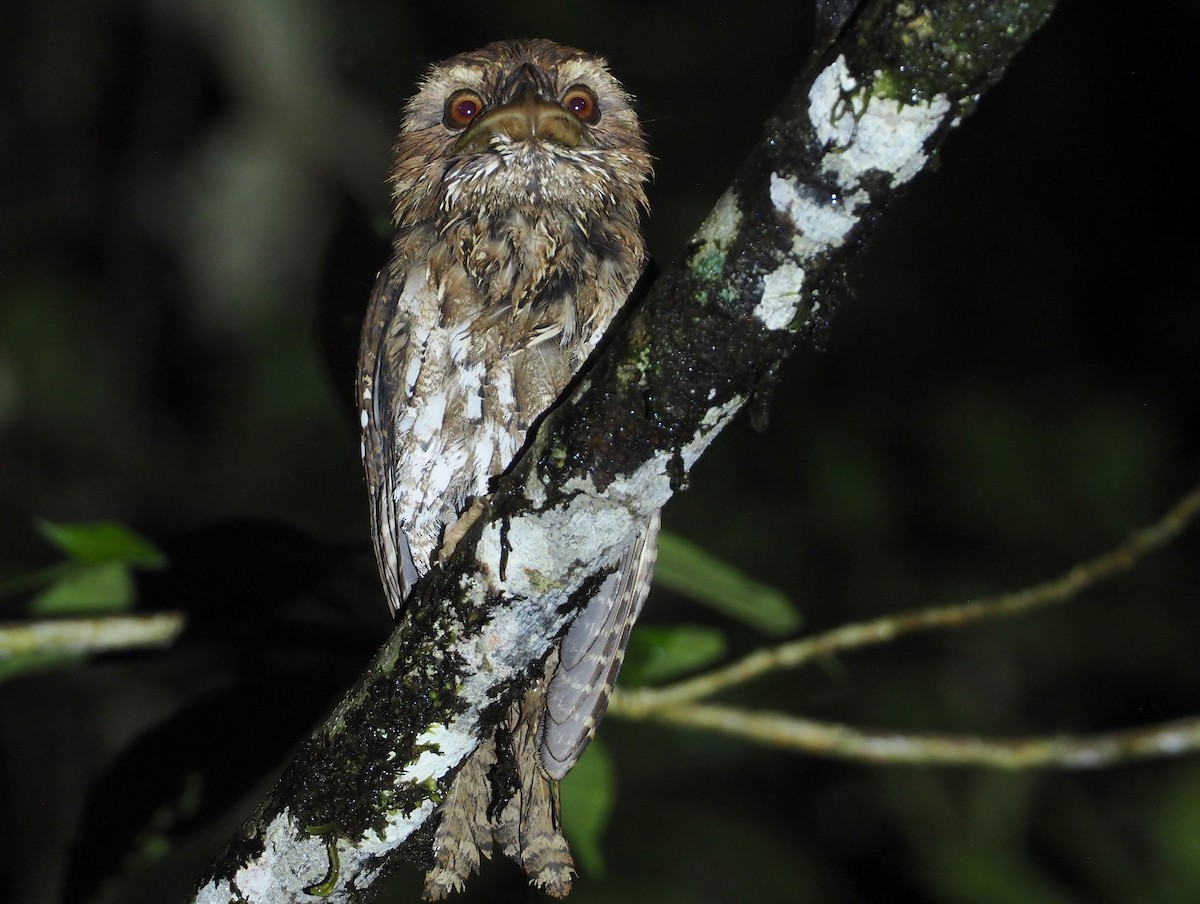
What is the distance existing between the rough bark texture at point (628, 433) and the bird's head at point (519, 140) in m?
1.04

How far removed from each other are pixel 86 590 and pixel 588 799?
1.25 metres

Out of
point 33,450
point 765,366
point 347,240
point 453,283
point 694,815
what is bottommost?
point 694,815

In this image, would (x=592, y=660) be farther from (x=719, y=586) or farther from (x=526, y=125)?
(x=526, y=125)

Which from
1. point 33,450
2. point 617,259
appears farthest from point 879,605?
point 33,450

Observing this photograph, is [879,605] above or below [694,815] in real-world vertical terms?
above

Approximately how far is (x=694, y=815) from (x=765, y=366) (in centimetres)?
433

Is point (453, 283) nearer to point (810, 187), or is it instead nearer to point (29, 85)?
point (810, 187)

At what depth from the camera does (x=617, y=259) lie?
247 cm

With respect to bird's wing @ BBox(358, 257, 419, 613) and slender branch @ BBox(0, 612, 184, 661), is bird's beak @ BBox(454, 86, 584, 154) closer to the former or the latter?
bird's wing @ BBox(358, 257, 419, 613)

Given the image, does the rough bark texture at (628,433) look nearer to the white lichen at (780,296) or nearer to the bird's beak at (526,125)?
the white lichen at (780,296)

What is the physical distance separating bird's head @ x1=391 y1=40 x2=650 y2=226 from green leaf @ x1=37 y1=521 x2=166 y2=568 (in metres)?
1.02

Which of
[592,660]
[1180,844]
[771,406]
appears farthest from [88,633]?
[1180,844]

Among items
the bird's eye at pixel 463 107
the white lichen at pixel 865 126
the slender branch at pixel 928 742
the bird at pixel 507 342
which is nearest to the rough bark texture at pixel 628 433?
the white lichen at pixel 865 126

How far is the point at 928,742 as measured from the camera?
112 inches
